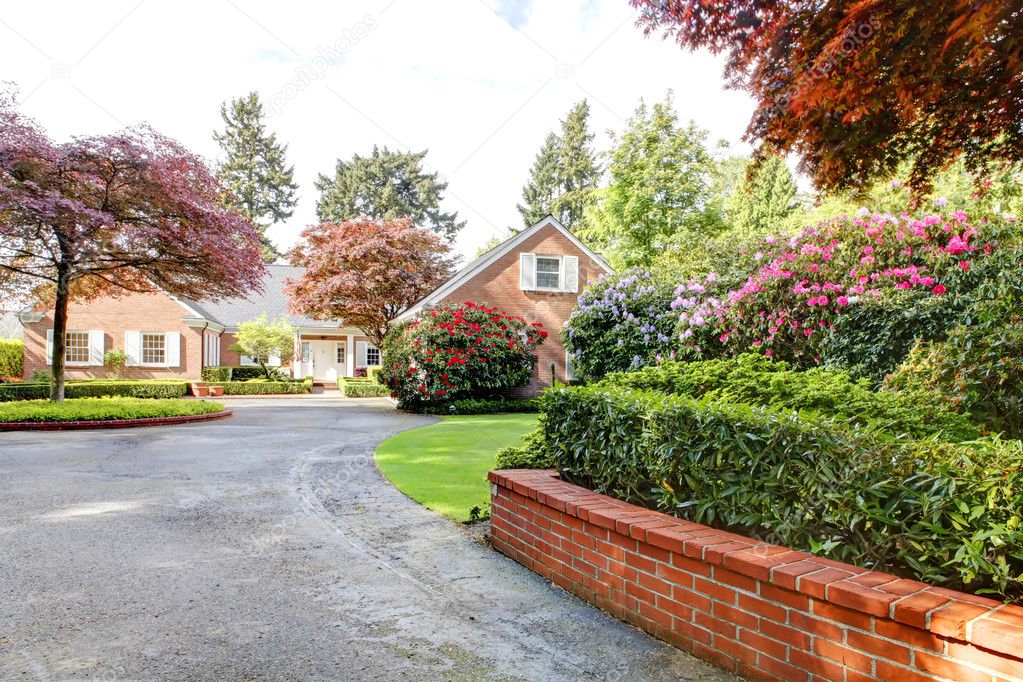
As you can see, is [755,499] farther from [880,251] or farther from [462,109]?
[462,109]

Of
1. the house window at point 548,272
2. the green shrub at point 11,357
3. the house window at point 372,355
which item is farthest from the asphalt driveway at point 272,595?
the house window at point 372,355

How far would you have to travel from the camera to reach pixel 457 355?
58.1 feet

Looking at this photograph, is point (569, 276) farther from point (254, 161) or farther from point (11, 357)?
point (254, 161)

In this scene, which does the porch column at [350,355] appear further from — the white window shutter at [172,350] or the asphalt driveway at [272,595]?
the asphalt driveway at [272,595]

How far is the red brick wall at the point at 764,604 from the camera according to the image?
2045 millimetres

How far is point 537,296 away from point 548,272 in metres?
0.94

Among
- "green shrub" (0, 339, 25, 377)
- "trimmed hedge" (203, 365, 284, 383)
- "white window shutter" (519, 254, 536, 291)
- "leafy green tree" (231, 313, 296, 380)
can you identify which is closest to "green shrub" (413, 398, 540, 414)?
"white window shutter" (519, 254, 536, 291)

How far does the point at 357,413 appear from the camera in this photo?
17.1 meters

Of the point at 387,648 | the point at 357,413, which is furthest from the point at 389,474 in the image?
the point at 357,413

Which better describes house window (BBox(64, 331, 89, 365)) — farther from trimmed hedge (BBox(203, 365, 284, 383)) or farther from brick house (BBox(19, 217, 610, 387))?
trimmed hedge (BBox(203, 365, 284, 383))

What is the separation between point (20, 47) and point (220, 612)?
9297 millimetres

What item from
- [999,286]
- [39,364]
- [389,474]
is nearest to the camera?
[999,286]

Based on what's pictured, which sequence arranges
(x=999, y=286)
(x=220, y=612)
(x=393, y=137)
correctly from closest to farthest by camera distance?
(x=220, y=612) → (x=999, y=286) → (x=393, y=137)

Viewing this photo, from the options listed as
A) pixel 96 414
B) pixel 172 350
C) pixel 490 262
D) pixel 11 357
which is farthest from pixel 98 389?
pixel 490 262
